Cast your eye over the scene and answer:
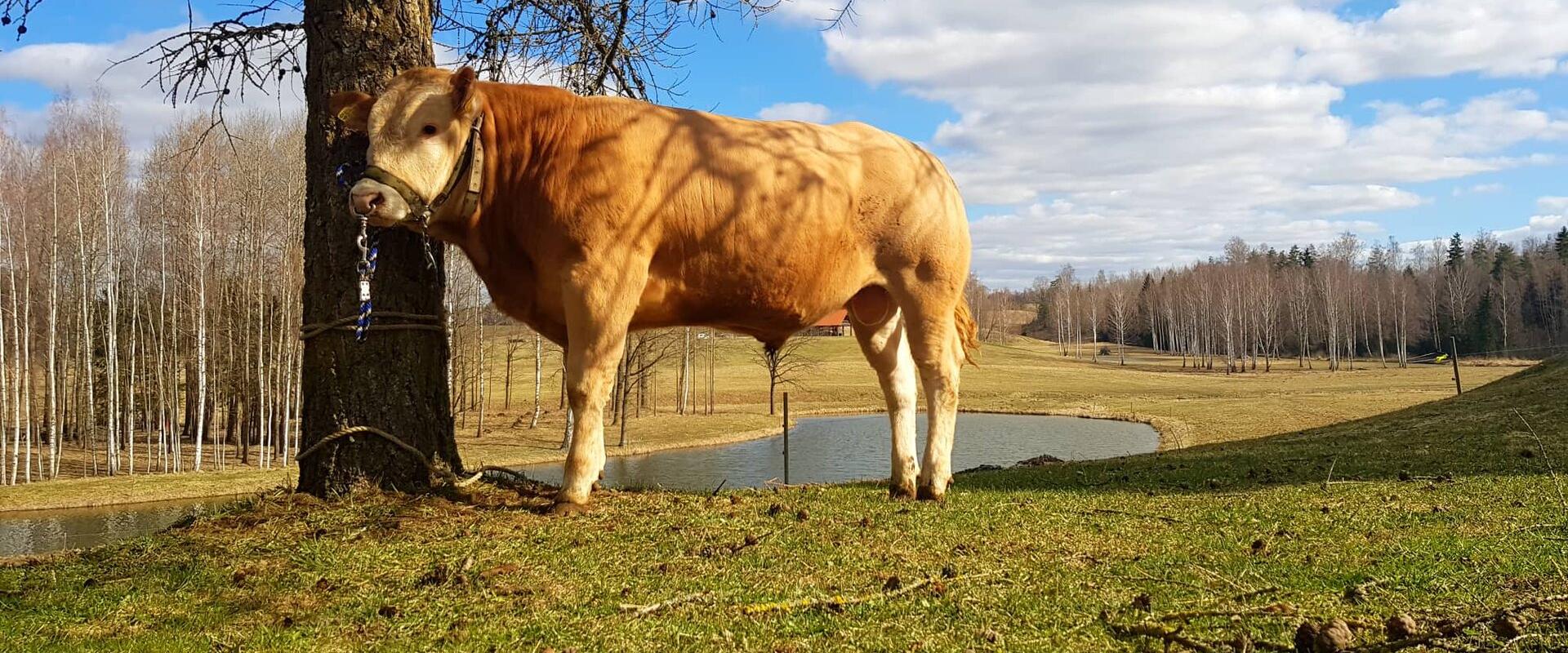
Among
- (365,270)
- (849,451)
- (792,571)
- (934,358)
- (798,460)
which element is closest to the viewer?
(792,571)

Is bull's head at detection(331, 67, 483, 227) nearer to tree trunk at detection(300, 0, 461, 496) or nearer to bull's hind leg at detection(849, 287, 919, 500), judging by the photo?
tree trunk at detection(300, 0, 461, 496)

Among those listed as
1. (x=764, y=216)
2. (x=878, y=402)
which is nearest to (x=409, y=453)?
(x=764, y=216)

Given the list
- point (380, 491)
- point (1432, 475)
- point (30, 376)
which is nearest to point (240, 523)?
point (380, 491)

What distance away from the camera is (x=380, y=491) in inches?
174

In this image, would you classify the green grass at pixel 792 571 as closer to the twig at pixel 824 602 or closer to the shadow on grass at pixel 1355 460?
the twig at pixel 824 602

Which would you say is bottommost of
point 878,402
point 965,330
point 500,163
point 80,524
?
point 80,524

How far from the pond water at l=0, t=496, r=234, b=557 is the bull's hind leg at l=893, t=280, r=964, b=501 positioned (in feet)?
64.4

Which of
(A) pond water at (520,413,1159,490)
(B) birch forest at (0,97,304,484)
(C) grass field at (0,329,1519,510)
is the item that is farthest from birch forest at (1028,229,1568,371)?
(B) birch forest at (0,97,304,484)

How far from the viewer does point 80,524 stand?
2312 cm

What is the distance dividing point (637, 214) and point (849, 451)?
90.6 feet

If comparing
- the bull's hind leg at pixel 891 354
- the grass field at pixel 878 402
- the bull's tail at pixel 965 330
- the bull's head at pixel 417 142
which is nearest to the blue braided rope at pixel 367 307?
the bull's head at pixel 417 142

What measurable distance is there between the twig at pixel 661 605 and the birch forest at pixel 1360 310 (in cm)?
8449

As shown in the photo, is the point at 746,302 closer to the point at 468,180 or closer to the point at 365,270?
the point at 468,180

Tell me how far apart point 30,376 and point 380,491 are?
1450 inches
